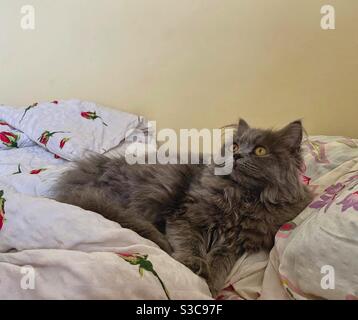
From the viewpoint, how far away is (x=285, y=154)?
1105 mm

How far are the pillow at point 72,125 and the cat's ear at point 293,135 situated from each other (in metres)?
0.88

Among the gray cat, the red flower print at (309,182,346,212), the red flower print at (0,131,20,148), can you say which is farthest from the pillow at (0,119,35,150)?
the red flower print at (309,182,346,212)

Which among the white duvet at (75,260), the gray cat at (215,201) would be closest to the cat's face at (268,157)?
the gray cat at (215,201)

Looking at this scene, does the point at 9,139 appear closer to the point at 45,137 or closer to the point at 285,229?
the point at 45,137

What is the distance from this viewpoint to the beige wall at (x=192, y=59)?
5.32 ft

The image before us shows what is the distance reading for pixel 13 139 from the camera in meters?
1.73

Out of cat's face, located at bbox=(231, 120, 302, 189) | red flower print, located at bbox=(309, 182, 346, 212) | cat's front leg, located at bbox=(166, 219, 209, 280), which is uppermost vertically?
cat's face, located at bbox=(231, 120, 302, 189)

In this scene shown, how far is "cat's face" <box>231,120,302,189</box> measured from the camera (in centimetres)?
107

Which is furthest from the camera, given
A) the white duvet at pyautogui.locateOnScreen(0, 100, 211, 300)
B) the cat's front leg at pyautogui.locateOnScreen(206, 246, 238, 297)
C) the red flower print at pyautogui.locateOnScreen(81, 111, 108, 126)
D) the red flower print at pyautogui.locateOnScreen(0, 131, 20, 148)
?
the red flower print at pyautogui.locateOnScreen(81, 111, 108, 126)

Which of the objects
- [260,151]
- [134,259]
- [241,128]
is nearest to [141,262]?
[134,259]

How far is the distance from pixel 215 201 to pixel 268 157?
0.71ft

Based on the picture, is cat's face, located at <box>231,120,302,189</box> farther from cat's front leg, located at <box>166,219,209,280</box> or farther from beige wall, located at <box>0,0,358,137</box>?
beige wall, located at <box>0,0,358,137</box>

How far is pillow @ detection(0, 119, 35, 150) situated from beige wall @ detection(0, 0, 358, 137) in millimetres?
406
